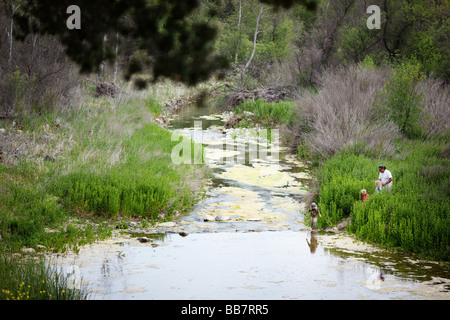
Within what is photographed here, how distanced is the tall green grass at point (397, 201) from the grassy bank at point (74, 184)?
388cm

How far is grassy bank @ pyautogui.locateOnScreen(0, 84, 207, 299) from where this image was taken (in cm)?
955

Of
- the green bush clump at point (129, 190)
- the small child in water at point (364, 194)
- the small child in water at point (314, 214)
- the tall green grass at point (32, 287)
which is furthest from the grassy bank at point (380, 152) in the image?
the tall green grass at point (32, 287)

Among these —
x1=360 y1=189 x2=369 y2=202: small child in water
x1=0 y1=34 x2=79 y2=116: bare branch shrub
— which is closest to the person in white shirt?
x1=360 y1=189 x2=369 y2=202: small child in water

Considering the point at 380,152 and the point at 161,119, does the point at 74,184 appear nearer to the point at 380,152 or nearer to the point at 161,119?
the point at 380,152

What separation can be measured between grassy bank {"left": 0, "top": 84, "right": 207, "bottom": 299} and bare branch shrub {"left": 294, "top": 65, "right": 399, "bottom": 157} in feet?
15.0

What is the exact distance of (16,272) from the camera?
673cm

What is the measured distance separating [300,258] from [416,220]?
241 centimetres

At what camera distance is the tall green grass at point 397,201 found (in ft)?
31.8

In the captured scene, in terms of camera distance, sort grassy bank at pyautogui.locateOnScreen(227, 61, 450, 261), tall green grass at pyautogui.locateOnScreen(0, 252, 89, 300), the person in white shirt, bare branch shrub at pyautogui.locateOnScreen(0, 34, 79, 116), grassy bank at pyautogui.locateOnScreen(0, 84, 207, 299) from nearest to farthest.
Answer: tall green grass at pyautogui.locateOnScreen(0, 252, 89, 300), grassy bank at pyautogui.locateOnScreen(0, 84, 207, 299), grassy bank at pyautogui.locateOnScreen(227, 61, 450, 261), the person in white shirt, bare branch shrub at pyautogui.locateOnScreen(0, 34, 79, 116)

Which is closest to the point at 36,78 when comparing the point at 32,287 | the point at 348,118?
the point at 348,118

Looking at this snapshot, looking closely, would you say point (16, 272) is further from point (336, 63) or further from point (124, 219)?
point (336, 63)

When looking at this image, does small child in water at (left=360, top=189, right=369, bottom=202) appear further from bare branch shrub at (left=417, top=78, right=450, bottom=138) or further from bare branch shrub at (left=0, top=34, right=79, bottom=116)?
bare branch shrub at (left=0, top=34, right=79, bottom=116)

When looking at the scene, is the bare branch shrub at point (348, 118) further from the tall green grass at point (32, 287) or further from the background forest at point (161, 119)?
the tall green grass at point (32, 287)

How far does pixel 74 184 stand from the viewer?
476 inches
